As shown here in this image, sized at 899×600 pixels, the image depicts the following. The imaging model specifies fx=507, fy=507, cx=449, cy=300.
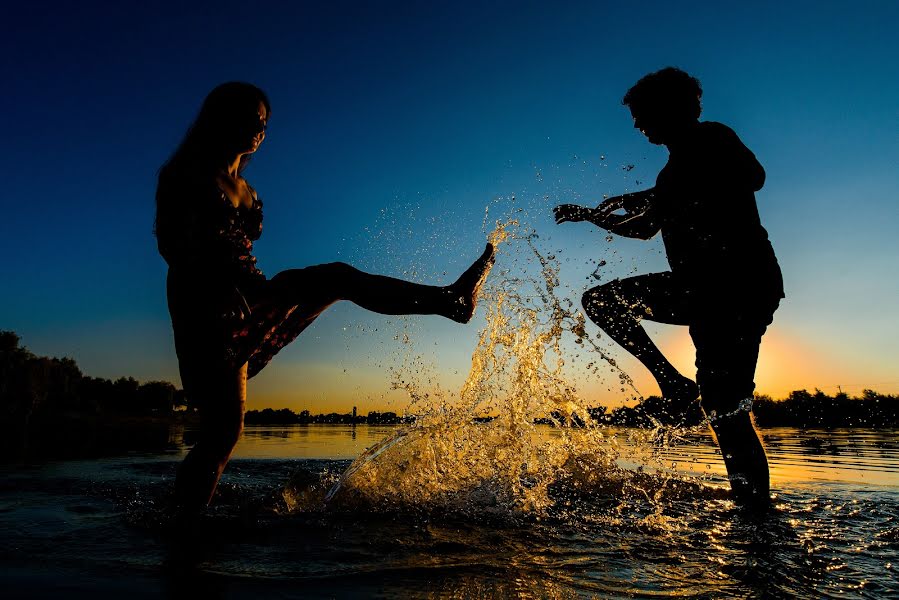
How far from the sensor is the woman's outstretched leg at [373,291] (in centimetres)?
295

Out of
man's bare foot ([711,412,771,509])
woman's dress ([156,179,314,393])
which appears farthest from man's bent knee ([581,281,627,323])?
woman's dress ([156,179,314,393])

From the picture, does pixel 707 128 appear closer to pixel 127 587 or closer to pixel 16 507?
pixel 127 587

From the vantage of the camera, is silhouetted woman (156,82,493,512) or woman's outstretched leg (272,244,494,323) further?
woman's outstretched leg (272,244,494,323)

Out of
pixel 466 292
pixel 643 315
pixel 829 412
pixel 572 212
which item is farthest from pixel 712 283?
pixel 829 412

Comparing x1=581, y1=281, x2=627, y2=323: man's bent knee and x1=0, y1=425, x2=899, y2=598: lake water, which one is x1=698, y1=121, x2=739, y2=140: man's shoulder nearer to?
x1=581, y1=281, x2=627, y2=323: man's bent knee

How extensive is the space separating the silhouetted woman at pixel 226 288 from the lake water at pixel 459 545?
1.93 ft

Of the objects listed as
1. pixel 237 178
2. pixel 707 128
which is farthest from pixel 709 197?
pixel 237 178

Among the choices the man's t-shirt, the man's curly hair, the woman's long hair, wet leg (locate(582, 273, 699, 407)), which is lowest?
wet leg (locate(582, 273, 699, 407))

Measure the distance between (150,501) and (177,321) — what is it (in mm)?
1524

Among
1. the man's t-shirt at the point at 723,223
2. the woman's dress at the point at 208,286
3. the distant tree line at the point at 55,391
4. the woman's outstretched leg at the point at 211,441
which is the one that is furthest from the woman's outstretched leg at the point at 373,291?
the distant tree line at the point at 55,391

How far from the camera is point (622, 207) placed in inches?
164

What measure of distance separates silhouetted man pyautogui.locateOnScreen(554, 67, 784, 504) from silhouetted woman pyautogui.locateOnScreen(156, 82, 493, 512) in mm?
1410

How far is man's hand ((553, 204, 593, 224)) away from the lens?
406 cm

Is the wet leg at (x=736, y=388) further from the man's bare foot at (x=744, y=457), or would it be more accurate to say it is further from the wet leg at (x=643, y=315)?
the wet leg at (x=643, y=315)
